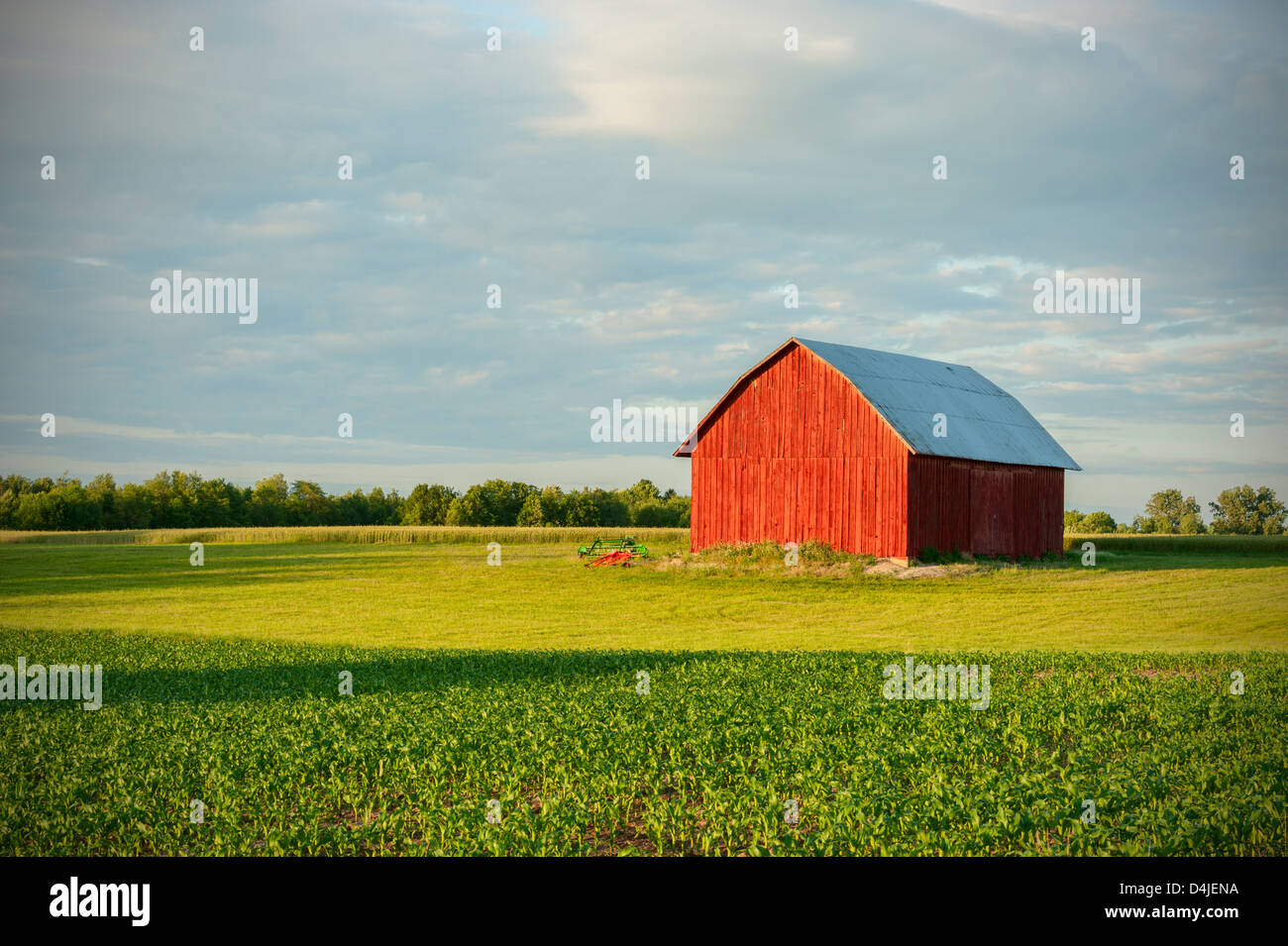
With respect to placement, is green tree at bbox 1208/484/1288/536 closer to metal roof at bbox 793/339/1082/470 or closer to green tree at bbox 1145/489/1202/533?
green tree at bbox 1145/489/1202/533

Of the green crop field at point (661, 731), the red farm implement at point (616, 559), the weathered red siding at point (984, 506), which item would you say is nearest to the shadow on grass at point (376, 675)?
the green crop field at point (661, 731)

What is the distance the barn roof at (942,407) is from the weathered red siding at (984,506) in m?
0.57

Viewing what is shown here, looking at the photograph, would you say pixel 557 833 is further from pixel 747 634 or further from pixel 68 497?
pixel 68 497

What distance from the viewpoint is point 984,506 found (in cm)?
4166

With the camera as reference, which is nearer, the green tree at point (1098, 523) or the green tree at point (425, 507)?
the green tree at point (1098, 523)

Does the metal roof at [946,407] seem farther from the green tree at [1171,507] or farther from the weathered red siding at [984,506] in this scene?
the green tree at [1171,507]

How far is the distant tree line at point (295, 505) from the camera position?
305 feet

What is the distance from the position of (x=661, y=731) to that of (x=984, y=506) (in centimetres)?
3259

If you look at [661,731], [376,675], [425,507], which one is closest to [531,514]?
[425,507]

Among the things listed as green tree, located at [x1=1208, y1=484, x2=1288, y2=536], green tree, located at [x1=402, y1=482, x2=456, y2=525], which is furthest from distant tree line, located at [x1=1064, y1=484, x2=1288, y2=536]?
green tree, located at [x1=402, y1=482, x2=456, y2=525]

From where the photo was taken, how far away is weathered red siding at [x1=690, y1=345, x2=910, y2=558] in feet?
124

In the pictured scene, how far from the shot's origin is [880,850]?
783 centimetres
